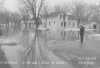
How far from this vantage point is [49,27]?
1355 mm

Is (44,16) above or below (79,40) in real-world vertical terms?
above

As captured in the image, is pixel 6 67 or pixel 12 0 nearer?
pixel 6 67

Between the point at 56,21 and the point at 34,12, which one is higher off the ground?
the point at 34,12

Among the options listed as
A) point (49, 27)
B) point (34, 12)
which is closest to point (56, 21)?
point (49, 27)

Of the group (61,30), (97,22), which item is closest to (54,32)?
(61,30)

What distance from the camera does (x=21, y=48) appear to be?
1.30 m

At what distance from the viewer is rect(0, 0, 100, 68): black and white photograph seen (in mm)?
1298

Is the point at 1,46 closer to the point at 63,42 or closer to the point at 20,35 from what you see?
the point at 20,35

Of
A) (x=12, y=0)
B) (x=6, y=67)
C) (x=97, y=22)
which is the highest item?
(x=12, y=0)

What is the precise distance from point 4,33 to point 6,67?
0.46 metres

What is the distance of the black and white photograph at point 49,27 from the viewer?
1.30 metres

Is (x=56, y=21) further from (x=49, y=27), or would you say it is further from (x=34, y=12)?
(x=34, y=12)

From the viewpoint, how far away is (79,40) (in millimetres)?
1377

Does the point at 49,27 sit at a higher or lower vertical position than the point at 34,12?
lower
